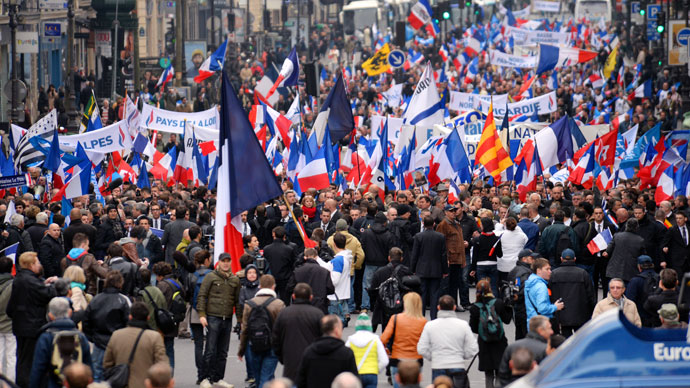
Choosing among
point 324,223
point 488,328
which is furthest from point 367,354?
point 324,223

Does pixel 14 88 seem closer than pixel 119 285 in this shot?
No

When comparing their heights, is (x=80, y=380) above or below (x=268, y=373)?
above

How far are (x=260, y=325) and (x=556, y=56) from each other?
25.4 m

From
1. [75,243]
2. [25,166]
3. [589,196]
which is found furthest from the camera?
[25,166]

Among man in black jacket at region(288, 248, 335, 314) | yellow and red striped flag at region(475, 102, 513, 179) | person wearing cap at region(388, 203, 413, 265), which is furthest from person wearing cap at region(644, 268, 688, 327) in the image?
yellow and red striped flag at region(475, 102, 513, 179)

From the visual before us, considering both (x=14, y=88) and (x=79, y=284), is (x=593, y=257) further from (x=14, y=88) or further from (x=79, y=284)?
(x=14, y=88)

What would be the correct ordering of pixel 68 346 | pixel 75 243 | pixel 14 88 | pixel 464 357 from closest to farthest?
pixel 68 346
pixel 464 357
pixel 75 243
pixel 14 88

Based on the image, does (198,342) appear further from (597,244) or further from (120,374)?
(597,244)

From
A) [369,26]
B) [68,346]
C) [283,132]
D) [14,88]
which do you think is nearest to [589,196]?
[283,132]

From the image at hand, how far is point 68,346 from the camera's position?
9.95 metres

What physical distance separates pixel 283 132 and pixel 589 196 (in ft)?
27.3

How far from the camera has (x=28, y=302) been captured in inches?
471

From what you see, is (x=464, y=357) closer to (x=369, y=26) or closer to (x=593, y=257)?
(x=593, y=257)

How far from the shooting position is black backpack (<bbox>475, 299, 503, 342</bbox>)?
38.4 feet
